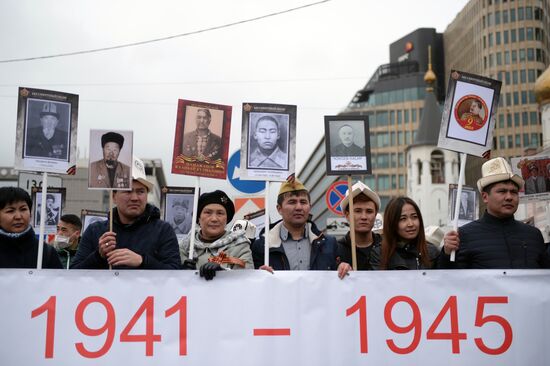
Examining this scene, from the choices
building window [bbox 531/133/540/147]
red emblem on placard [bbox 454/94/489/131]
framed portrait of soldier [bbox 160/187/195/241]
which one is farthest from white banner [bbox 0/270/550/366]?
building window [bbox 531/133/540/147]

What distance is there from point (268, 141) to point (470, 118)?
58.5 inches

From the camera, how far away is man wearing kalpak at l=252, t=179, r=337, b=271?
5.41 metres

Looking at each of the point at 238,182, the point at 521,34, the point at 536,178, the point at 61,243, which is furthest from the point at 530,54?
the point at 536,178

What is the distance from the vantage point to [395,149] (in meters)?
98.3

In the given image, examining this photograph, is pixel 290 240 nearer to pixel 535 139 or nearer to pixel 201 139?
pixel 201 139

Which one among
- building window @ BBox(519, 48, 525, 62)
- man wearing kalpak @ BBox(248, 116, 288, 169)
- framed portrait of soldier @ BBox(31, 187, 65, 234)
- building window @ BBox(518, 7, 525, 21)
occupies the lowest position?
framed portrait of soldier @ BBox(31, 187, 65, 234)

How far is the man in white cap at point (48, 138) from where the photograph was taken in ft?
16.4

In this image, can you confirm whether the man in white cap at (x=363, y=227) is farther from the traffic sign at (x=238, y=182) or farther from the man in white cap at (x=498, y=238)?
the traffic sign at (x=238, y=182)

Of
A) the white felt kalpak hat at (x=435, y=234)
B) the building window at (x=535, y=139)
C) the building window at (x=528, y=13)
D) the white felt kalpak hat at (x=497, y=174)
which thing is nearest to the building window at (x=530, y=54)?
the building window at (x=528, y=13)

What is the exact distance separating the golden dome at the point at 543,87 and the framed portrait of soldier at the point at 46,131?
37606 mm

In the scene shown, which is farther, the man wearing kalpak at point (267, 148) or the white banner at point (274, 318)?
the man wearing kalpak at point (267, 148)

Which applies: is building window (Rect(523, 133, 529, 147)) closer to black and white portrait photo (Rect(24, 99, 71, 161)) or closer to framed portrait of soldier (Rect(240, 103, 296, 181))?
framed portrait of soldier (Rect(240, 103, 296, 181))

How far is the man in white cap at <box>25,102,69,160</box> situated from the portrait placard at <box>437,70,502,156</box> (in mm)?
2658

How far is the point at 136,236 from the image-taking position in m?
5.21
